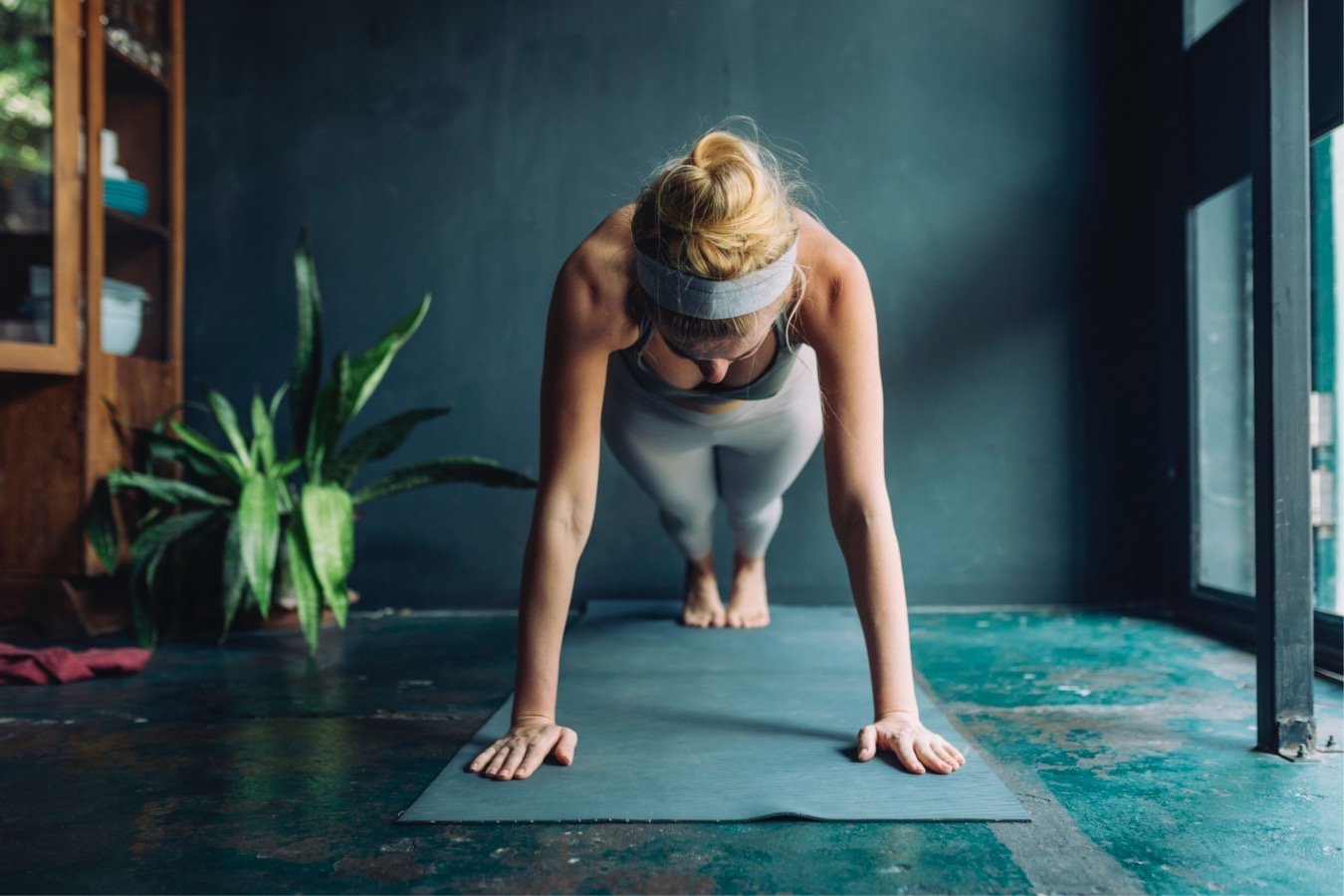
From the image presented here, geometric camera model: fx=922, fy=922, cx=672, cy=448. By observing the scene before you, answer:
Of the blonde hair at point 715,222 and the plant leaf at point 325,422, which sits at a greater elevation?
the blonde hair at point 715,222

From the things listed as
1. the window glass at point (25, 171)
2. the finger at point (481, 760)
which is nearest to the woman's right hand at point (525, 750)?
the finger at point (481, 760)

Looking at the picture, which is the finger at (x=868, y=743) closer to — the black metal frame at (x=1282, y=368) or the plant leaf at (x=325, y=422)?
the black metal frame at (x=1282, y=368)

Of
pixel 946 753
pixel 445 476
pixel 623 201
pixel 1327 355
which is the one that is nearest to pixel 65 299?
pixel 445 476

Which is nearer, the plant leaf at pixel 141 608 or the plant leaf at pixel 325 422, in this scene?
the plant leaf at pixel 141 608

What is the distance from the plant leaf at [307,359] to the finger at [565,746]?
141 centimetres

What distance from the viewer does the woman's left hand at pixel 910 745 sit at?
131 cm

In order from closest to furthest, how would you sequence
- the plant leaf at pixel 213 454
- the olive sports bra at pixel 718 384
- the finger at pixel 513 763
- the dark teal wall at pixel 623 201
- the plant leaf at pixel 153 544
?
the finger at pixel 513 763, the olive sports bra at pixel 718 384, the plant leaf at pixel 153 544, the plant leaf at pixel 213 454, the dark teal wall at pixel 623 201

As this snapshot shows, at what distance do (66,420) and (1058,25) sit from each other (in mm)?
3092

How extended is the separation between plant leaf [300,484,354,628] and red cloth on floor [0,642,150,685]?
42 centimetres

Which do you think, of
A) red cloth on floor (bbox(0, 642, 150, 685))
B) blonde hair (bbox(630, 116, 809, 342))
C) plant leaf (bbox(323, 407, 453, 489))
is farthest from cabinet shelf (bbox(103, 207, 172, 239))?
blonde hair (bbox(630, 116, 809, 342))

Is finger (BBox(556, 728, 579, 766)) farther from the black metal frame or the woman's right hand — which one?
the black metal frame

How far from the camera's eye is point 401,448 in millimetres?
2900

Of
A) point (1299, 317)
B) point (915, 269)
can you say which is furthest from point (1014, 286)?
point (1299, 317)

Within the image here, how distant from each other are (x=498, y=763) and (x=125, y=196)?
2202 mm
